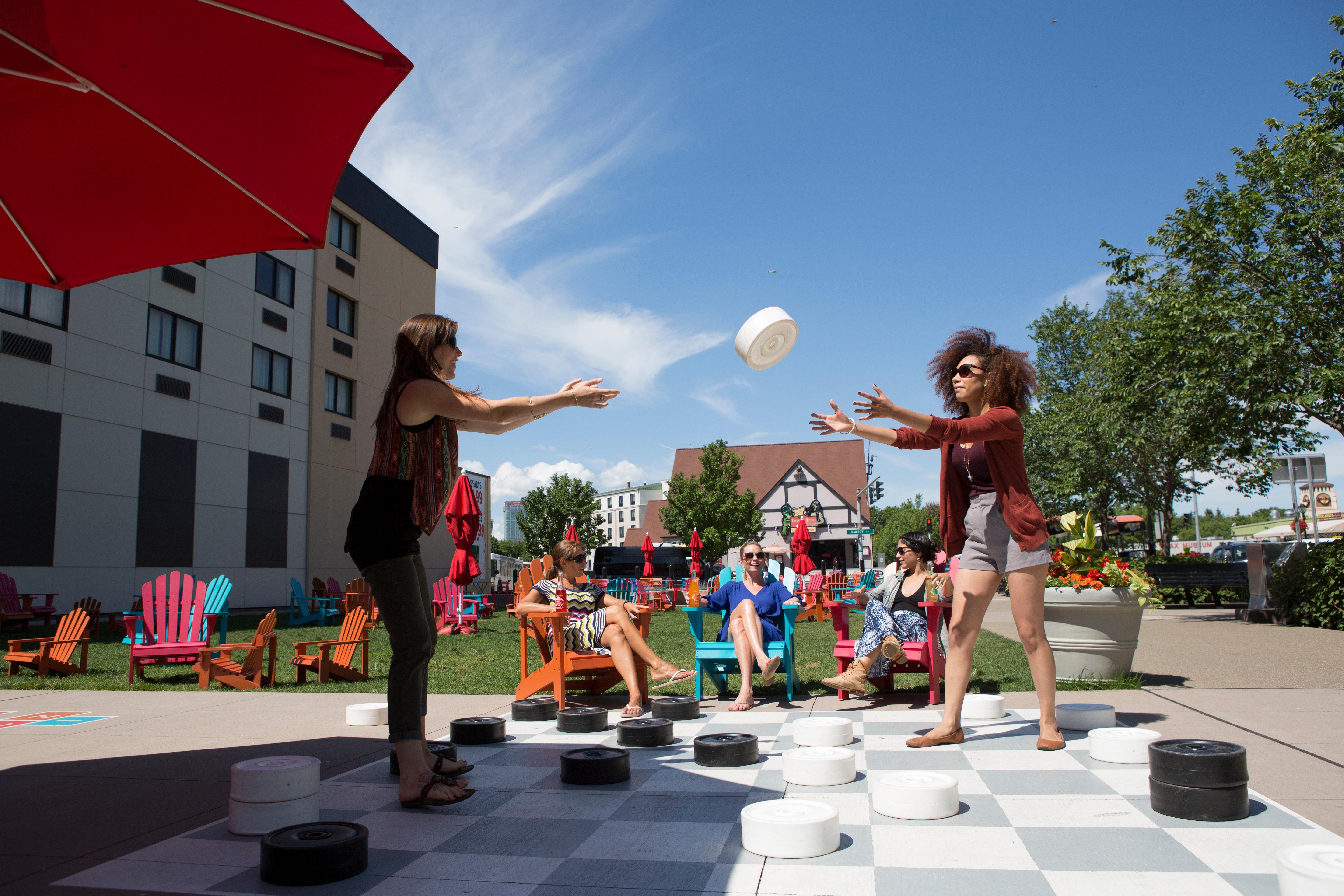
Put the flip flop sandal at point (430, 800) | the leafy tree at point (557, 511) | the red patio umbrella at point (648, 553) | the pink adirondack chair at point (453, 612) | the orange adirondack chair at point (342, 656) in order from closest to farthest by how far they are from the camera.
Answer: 1. the flip flop sandal at point (430, 800)
2. the orange adirondack chair at point (342, 656)
3. the pink adirondack chair at point (453, 612)
4. the red patio umbrella at point (648, 553)
5. the leafy tree at point (557, 511)

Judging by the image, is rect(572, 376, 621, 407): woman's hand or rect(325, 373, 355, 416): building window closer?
rect(572, 376, 621, 407): woman's hand

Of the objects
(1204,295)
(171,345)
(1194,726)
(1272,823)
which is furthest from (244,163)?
(171,345)

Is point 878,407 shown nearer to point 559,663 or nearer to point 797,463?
point 559,663

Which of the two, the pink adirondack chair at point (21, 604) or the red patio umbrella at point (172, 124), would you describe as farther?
the pink adirondack chair at point (21, 604)

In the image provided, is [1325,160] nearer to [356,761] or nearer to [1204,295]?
[1204,295]

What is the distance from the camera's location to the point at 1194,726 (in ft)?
15.1

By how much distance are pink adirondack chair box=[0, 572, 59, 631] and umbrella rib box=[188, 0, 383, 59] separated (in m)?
14.9

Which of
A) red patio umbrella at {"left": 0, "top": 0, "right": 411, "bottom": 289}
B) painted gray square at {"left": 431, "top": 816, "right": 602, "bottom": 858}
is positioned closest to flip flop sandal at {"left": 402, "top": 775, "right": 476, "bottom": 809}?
painted gray square at {"left": 431, "top": 816, "right": 602, "bottom": 858}

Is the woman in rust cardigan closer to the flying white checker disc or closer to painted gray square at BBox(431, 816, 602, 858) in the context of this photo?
the flying white checker disc

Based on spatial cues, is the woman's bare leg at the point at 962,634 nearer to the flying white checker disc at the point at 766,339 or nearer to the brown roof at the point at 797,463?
the flying white checker disc at the point at 766,339

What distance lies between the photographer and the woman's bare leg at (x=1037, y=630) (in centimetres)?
403

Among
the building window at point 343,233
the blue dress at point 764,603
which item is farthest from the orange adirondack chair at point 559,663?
the building window at point 343,233

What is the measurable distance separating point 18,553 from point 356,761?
651 inches

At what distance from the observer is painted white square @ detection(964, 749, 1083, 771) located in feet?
12.0
